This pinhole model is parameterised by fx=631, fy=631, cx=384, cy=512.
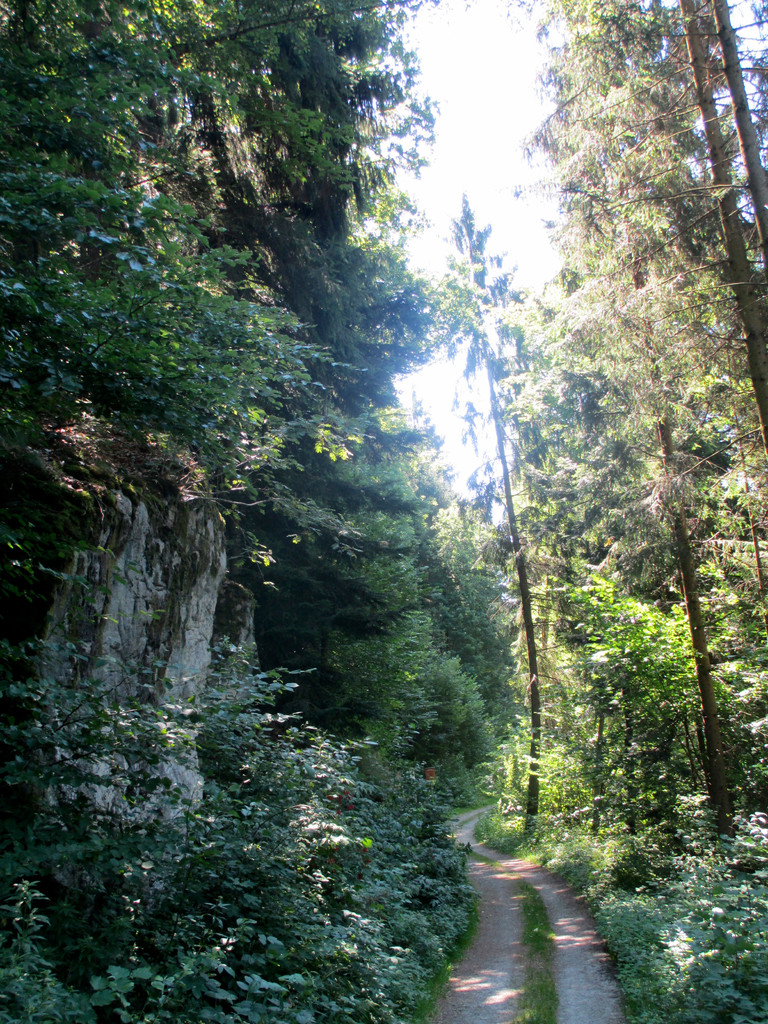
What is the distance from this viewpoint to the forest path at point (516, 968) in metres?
6.55

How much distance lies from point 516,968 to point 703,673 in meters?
4.96

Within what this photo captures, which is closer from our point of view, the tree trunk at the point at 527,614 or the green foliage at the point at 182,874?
the green foliage at the point at 182,874

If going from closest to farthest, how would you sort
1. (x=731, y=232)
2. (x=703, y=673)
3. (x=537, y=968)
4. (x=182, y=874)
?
(x=182, y=874) < (x=731, y=232) < (x=537, y=968) < (x=703, y=673)

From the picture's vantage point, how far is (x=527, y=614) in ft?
61.6

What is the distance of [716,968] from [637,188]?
8.34m

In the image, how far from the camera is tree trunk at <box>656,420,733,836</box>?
9.37 m

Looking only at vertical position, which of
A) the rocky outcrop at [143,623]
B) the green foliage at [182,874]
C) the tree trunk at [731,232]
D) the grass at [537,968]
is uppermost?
the tree trunk at [731,232]

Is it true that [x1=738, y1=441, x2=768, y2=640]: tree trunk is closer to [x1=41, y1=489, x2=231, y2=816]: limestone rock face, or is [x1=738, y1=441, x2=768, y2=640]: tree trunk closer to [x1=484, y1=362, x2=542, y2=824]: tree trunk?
[x1=41, y1=489, x2=231, y2=816]: limestone rock face

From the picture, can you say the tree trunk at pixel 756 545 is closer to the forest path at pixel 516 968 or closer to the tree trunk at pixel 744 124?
the tree trunk at pixel 744 124

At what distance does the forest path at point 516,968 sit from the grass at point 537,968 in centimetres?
8

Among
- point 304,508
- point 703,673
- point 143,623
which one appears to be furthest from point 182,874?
point 703,673

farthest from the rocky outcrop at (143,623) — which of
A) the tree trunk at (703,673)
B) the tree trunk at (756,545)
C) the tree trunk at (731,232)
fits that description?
the tree trunk at (703,673)

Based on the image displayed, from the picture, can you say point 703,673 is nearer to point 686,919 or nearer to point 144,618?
point 686,919

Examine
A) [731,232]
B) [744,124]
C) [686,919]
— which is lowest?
[686,919]
